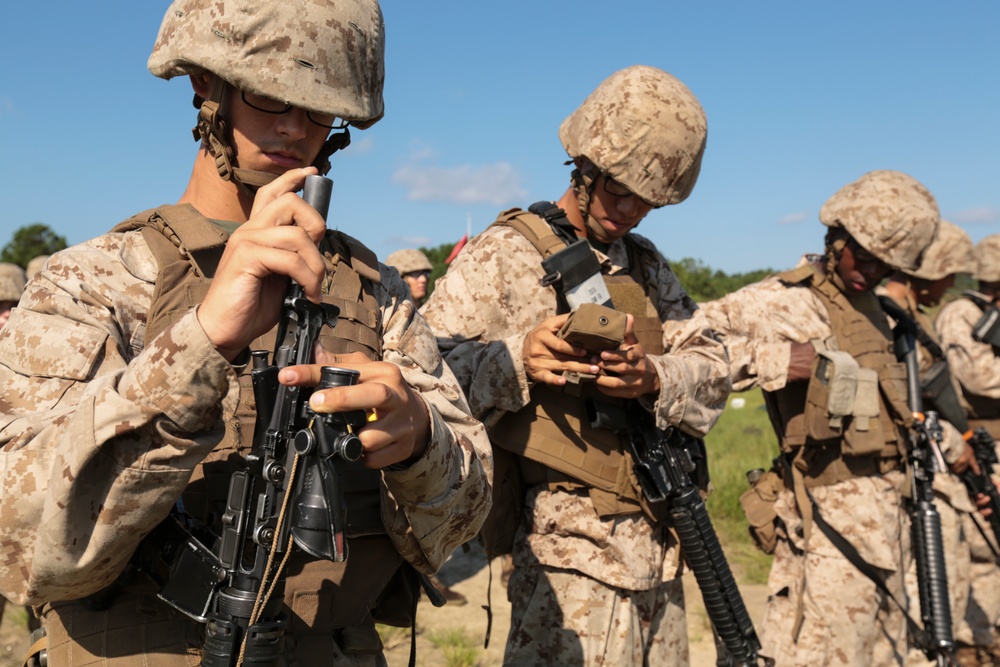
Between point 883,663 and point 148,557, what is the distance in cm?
416

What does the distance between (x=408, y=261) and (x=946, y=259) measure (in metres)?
6.05

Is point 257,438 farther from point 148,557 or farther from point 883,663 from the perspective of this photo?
point 883,663

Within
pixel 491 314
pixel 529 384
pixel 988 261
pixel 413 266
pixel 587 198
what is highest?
pixel 413 266

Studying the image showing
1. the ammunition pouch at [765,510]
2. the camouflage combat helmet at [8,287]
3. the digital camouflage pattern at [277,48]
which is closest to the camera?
the digital camouflage pattern at [277,48]

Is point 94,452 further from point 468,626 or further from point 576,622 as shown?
point 468,626

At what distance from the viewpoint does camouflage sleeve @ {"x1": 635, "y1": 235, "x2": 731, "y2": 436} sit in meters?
2.98

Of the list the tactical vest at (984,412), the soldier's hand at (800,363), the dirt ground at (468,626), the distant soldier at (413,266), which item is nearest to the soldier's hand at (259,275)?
the soldier's hand at (800,363)

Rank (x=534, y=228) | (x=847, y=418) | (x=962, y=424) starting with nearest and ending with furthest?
(x=534, y=228)
(x=847, y=418)
(x=962, y=424)

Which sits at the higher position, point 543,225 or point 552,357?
point 543,225

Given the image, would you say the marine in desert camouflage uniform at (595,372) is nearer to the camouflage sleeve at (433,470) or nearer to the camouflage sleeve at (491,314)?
the camouflage sleeve at (491,314)

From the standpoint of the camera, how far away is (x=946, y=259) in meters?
6.53

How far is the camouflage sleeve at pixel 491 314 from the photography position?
2893 mm

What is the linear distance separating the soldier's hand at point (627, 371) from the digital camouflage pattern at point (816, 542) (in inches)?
55.8

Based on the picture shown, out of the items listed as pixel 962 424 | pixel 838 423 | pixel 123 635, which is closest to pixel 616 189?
pixel 838 423
